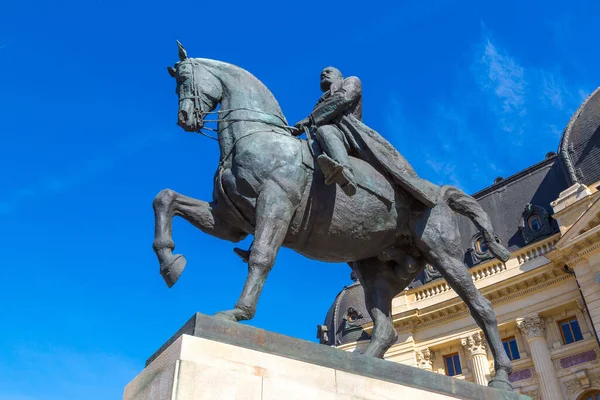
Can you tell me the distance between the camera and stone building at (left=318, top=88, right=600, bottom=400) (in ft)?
86.3

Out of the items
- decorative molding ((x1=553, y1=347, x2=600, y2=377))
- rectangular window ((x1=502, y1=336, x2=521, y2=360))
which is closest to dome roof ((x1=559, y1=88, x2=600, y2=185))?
decorative molding ((x1=553, y1=347, x2=600, y2=377))

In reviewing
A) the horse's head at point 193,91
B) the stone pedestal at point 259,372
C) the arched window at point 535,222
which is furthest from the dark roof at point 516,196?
the stone pedestal at point 259,372

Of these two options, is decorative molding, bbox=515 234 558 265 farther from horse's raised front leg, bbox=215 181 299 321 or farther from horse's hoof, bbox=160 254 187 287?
horse's hoof, bbox=160 254 187 287

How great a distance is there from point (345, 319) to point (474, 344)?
34.0 feet

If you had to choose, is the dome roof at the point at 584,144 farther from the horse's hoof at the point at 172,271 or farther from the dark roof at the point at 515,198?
the horse's hoof at the point at 172,271

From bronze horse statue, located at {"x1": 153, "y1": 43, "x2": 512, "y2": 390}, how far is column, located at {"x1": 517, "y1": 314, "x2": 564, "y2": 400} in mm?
23421

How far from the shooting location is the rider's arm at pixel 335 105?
636cm

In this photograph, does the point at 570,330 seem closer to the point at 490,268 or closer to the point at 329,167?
the point at 490,268

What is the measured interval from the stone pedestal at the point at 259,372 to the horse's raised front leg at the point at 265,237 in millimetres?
475

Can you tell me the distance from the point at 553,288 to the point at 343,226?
2617 centimetres

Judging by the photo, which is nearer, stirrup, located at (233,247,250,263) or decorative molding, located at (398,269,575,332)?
stirrup, located at (233,247,250,263)

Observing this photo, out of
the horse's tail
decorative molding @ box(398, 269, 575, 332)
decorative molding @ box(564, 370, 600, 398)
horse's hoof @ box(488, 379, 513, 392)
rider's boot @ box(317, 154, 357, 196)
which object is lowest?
horse's hoof @ box(488, 379, 513, 392)

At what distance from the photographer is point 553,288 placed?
28.7 m

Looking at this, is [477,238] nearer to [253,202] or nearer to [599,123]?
[599,123]
